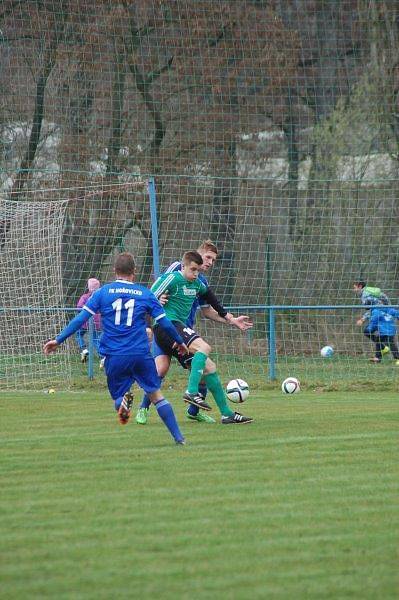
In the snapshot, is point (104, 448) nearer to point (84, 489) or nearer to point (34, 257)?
point (84, 489)

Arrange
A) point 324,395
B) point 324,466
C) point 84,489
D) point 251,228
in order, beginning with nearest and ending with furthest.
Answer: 1. point 84,489
2. point 324,466
3. point 324,395
4. point 251,228

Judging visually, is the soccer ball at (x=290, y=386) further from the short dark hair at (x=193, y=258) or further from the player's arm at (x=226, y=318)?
the short dark hair at (x=193, y=258)

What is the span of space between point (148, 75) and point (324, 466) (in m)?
13.9

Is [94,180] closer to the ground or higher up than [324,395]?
higher up

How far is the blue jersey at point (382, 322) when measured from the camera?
20281mm

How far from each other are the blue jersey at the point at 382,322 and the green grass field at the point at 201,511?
28.2 ft

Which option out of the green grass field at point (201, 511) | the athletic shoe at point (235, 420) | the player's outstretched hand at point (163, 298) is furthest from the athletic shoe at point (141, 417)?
the player's outstretched hand at point (163, 298)

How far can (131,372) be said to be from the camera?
10.1m

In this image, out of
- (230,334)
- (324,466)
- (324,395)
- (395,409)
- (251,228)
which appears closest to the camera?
(324,466)

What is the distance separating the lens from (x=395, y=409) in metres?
13.7

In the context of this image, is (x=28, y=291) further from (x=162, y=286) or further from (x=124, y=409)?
(x=124, y=409)

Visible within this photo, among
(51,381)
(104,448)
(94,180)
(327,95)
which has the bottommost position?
(51,381)

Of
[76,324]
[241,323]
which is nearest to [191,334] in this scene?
[241,323]

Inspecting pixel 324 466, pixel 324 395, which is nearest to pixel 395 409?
pixel 324 395
